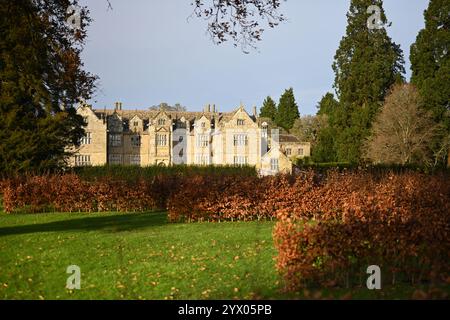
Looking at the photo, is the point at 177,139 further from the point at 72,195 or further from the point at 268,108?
the point at 72,195

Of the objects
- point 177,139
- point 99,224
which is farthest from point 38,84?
point 177,139

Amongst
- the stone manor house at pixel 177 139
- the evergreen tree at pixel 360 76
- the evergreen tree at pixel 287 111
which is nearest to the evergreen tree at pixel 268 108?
the evergreen tree at pixel 287 111

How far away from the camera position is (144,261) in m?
9.11

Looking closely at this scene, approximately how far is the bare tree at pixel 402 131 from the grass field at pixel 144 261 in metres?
26.2

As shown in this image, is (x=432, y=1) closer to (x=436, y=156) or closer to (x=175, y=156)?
(x=436, y=156)

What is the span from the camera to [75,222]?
15.8 metres

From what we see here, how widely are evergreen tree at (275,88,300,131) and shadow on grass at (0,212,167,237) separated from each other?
5846 centimetres

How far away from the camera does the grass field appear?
7.02 m

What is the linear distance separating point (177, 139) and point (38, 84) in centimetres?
3745

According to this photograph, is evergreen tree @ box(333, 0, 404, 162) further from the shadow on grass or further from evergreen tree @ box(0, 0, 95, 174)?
the shadow on grass

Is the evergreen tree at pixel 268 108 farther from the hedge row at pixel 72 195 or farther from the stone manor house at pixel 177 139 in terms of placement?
the hedge row at pixel 72 195

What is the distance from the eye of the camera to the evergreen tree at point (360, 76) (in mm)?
40625

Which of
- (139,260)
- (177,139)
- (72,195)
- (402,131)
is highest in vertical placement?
(177,139)
